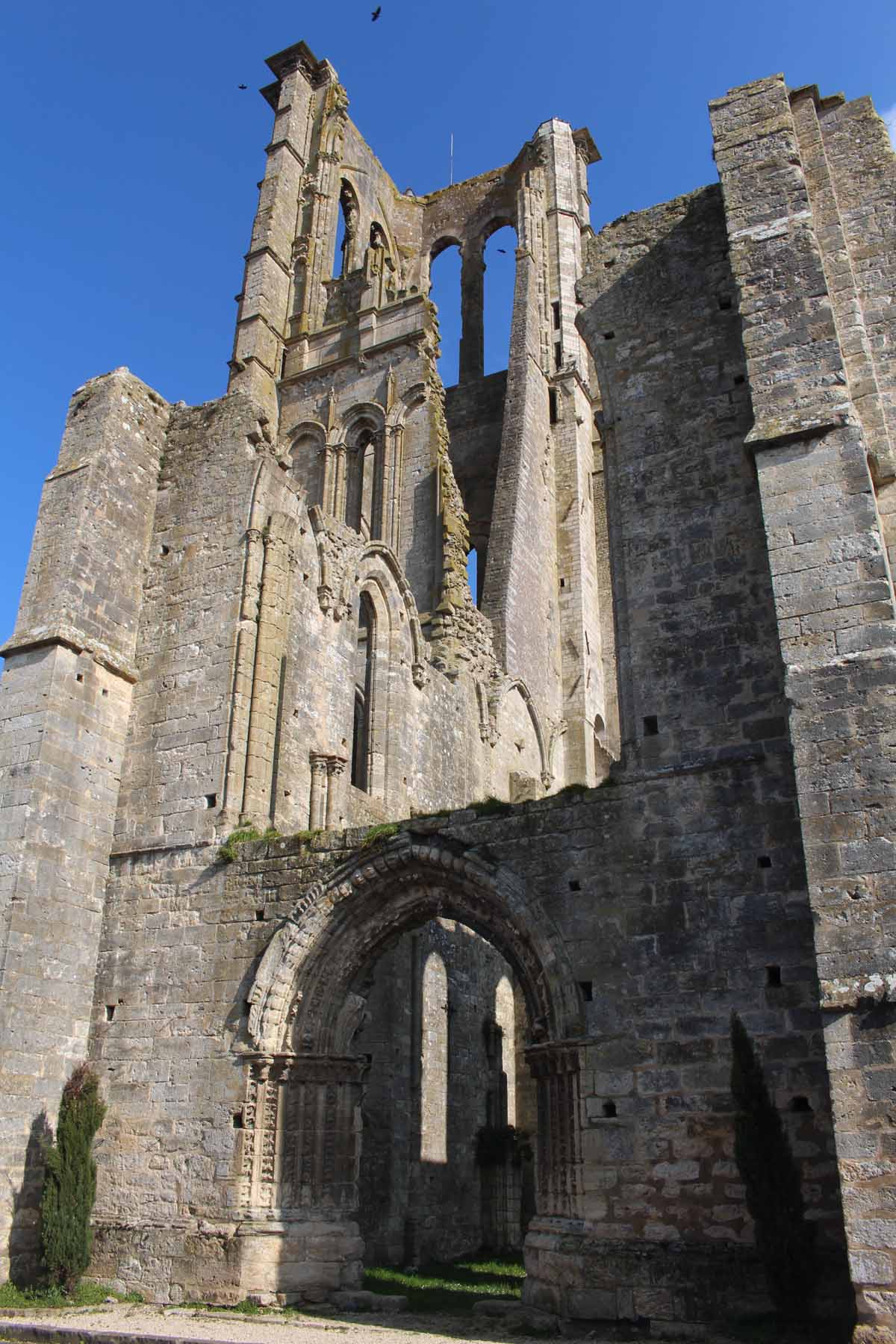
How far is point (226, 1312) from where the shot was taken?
8367 millimetres

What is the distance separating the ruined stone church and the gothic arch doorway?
1.1 inches

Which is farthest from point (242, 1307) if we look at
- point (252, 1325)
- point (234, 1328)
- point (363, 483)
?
point (363, 483)

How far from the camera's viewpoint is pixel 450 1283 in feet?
34.6

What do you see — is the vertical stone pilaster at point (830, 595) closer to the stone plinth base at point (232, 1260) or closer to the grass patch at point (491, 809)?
the grass patch at point (491, 809)

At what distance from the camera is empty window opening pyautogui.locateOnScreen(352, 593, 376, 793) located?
13305 millimetres

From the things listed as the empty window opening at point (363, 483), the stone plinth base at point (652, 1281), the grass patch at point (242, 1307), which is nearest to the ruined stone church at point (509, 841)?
the stone plinth base at point (652, 1281)

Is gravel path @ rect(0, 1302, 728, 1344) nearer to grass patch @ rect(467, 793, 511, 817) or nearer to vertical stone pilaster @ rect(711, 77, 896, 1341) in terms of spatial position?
vertical stone pilaster @ rect(711, 77, 896, 1341)

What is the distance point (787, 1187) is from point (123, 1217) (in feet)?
17.3

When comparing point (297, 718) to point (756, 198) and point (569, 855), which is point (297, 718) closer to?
point (569, 855)

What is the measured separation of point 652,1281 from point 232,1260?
3.24 metres

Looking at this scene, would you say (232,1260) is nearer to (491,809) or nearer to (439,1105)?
(491,809)

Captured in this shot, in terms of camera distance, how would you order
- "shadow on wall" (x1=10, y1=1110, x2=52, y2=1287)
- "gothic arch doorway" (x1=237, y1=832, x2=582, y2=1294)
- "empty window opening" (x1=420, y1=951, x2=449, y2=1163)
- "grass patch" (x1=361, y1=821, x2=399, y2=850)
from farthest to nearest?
"empty window opening" (x1=420, y1=951, x2=449, y2=1163) → "grass patch" (x1=361, y1=821, x2=399, y2=850) → "shadow on wall" (x1=10, y1=1110, x2=52, y2=1287) → "gothic arch doorway" (x1=237, y1=832, x2=582, y2=1294)

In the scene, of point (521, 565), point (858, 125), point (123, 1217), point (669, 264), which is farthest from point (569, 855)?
point (521, 565)

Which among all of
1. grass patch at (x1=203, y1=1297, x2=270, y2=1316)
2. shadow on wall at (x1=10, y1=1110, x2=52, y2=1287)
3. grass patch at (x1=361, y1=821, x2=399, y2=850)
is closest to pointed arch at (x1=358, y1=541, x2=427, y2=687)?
grass patch at (x1=361, y1=821, x2=399, y2=850)
